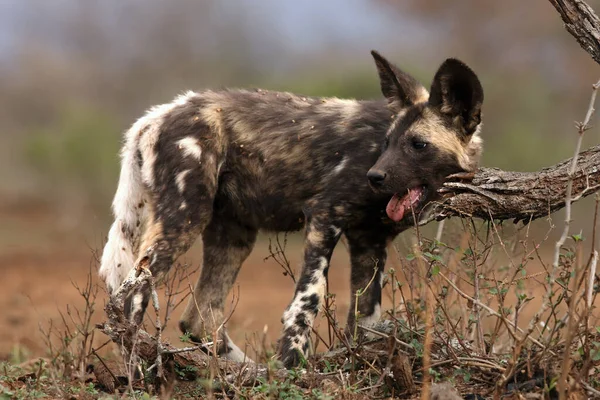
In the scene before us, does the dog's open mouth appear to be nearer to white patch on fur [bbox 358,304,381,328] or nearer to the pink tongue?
the pink tongue

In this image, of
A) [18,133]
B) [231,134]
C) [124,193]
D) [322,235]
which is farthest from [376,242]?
[18,133]

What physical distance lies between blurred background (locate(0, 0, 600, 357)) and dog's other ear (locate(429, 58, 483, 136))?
1.70m

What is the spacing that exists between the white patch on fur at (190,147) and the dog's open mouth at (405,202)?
107 centimetres

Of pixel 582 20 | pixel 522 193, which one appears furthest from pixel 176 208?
pixel 582 20

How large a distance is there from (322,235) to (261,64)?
31.7 meters

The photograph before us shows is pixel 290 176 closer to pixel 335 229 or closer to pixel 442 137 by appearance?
pixel 335 229

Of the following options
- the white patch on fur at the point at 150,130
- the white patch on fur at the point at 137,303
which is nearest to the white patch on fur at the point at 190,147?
the white patch on fur at the point at 150,130

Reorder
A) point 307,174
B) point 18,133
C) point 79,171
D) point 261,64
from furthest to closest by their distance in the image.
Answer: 1. point 261,64
2. point 18,133
3. point 79,171
4. point 307,174

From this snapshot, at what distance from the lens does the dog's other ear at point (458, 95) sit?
4.76 m

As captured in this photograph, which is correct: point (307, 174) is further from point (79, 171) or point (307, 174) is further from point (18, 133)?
point (18, 133)

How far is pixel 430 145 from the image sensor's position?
16.2ft

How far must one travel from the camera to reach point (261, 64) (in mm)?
36375

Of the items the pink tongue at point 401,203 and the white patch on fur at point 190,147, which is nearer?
the pink tongue at point 401,203

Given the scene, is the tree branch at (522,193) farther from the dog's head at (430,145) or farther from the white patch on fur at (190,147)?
the white patch on fur at (190,147)
